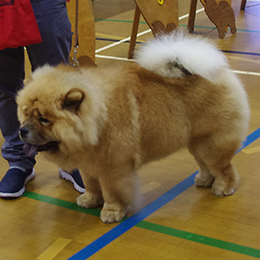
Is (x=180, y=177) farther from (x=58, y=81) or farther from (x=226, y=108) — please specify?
(x=58, y=81)

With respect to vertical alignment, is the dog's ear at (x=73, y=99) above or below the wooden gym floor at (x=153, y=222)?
above

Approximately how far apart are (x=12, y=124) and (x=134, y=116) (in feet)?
2.91

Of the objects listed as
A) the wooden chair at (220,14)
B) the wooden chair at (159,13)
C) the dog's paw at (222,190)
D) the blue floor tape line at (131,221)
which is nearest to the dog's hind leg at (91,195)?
the blue floor tape line at (131,221)

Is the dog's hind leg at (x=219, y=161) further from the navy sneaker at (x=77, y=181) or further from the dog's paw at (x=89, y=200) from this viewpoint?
the navy sneaker at (x=77, y=181)

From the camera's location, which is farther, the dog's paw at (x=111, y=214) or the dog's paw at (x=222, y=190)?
the dog's paw at (x=222, y=190)

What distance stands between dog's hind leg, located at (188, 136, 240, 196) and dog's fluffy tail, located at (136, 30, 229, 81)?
1.12 feet

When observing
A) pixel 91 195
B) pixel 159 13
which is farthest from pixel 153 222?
pixel 159 13

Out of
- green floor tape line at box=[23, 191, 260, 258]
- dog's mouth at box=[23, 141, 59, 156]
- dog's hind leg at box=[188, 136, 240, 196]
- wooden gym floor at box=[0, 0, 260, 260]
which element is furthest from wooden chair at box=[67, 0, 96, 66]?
dog's mouth at box=[23, 141, 59, 156]

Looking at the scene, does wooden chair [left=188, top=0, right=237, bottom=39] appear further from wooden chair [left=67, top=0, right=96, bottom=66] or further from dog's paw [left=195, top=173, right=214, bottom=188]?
dog's paw [left=195, top=173, right=214, bottom=188]

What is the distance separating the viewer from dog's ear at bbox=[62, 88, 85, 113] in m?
1.61

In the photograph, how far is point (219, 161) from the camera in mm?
2070

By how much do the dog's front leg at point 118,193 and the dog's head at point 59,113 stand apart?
28cm

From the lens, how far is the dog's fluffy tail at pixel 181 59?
6.29ft

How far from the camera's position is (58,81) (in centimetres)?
169
